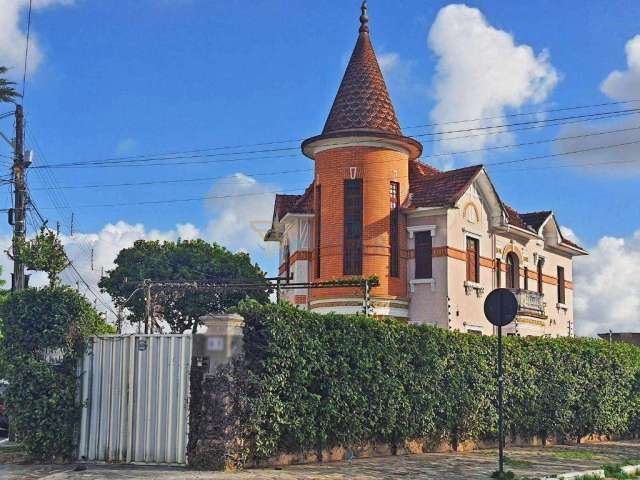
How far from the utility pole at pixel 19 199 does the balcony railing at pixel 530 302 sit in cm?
→ 1914

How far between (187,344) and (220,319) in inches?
31.7

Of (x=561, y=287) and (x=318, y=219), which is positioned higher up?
(x=318, y=219)

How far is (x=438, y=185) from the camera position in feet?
98.7

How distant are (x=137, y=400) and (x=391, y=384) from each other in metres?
5.23

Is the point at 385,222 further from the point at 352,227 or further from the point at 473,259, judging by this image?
the point at 473,259

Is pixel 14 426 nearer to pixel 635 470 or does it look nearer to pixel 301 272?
pixel 635 470

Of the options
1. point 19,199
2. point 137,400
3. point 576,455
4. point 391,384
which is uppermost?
point 19,199

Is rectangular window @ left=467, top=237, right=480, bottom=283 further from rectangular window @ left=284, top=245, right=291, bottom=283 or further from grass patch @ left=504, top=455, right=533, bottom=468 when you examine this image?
grass patch @ left=504, top=455, right=533, bottom=468

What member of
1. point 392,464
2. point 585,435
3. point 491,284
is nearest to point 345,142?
point 491,284

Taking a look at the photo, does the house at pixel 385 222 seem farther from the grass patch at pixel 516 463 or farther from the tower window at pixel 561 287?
the grass patch at pixel 516 463

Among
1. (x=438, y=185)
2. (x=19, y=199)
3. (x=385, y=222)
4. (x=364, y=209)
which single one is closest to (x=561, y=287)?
(x=438, y=185)

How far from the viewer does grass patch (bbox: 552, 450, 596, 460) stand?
17.7m

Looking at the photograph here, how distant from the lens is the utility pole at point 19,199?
72.3 feet

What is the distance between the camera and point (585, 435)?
22.5 meters
